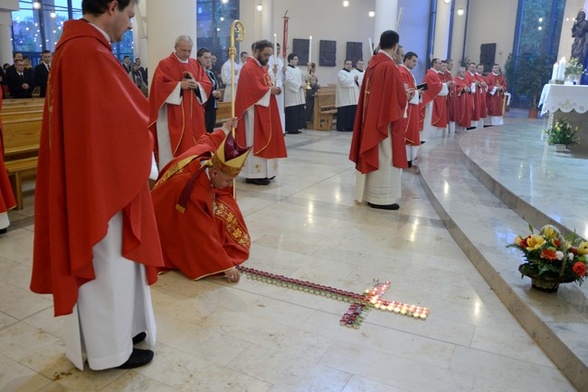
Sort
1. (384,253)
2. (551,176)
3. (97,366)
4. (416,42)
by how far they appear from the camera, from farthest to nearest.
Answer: (416,42) < (551,176) < (384,253) < (97,366)

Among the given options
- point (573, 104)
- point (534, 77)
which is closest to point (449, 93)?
point (573, 104)

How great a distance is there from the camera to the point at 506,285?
336 centimetres

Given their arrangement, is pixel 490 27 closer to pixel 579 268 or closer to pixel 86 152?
pixel 579 268

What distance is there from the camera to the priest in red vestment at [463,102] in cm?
1196

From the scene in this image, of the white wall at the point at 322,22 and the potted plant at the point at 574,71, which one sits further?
the white wall at the point at 322,22

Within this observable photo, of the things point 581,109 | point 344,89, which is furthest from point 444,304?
point 344,89

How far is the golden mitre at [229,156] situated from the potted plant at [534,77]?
14.9 metres

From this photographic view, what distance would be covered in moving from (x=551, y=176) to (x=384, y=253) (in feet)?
10.5

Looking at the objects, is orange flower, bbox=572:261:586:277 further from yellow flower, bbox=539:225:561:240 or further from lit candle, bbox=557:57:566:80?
lit candle, bbox=557:57:566:80

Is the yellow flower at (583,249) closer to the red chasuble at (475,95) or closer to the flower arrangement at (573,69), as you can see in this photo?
the flower arrangement at (573,69)

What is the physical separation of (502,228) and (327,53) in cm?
1437

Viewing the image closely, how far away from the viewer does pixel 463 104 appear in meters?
12.2

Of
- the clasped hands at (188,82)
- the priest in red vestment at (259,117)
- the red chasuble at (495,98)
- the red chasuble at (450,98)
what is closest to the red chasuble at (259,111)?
the priest in red vestment at (259,117)

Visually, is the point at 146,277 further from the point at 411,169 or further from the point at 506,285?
the point at 411,169
